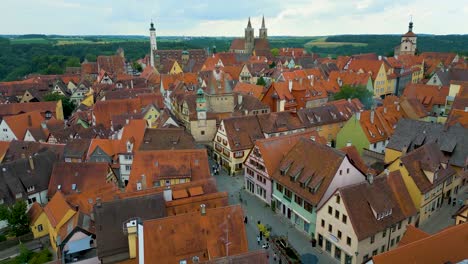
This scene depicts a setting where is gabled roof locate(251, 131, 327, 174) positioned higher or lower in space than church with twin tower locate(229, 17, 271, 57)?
lower

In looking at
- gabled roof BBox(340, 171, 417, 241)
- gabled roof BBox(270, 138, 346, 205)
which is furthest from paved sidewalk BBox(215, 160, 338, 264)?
gabled roof BBox(340, 171, 417, 241)

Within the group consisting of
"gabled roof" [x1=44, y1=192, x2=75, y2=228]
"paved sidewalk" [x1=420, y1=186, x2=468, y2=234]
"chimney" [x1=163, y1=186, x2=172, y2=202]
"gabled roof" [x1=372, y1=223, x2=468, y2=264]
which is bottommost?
"paved sidewalk" [x1=420, y1=186, x2=468, y2=234]

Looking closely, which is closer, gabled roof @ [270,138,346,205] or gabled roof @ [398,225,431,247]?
gabled roof @ [398,225,431,247]

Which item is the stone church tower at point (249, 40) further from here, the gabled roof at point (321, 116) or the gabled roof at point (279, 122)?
the gabled roof at point (279, 122)

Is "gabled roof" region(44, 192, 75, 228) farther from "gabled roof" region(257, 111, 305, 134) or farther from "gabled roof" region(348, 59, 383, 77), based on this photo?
"gabled roof" region(348, 59, 383, 77)

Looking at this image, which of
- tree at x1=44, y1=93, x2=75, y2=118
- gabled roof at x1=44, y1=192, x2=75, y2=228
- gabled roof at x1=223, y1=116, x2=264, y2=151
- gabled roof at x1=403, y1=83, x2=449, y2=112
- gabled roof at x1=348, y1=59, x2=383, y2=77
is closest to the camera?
gabled roof at x1=44, y1=192, x2=75, y2=228

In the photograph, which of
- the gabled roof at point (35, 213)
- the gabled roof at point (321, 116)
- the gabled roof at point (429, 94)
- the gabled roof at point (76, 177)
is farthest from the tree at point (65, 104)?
the gabled roof at point (429, 94)

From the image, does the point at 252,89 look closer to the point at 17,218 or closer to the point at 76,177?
the point at 76,177
